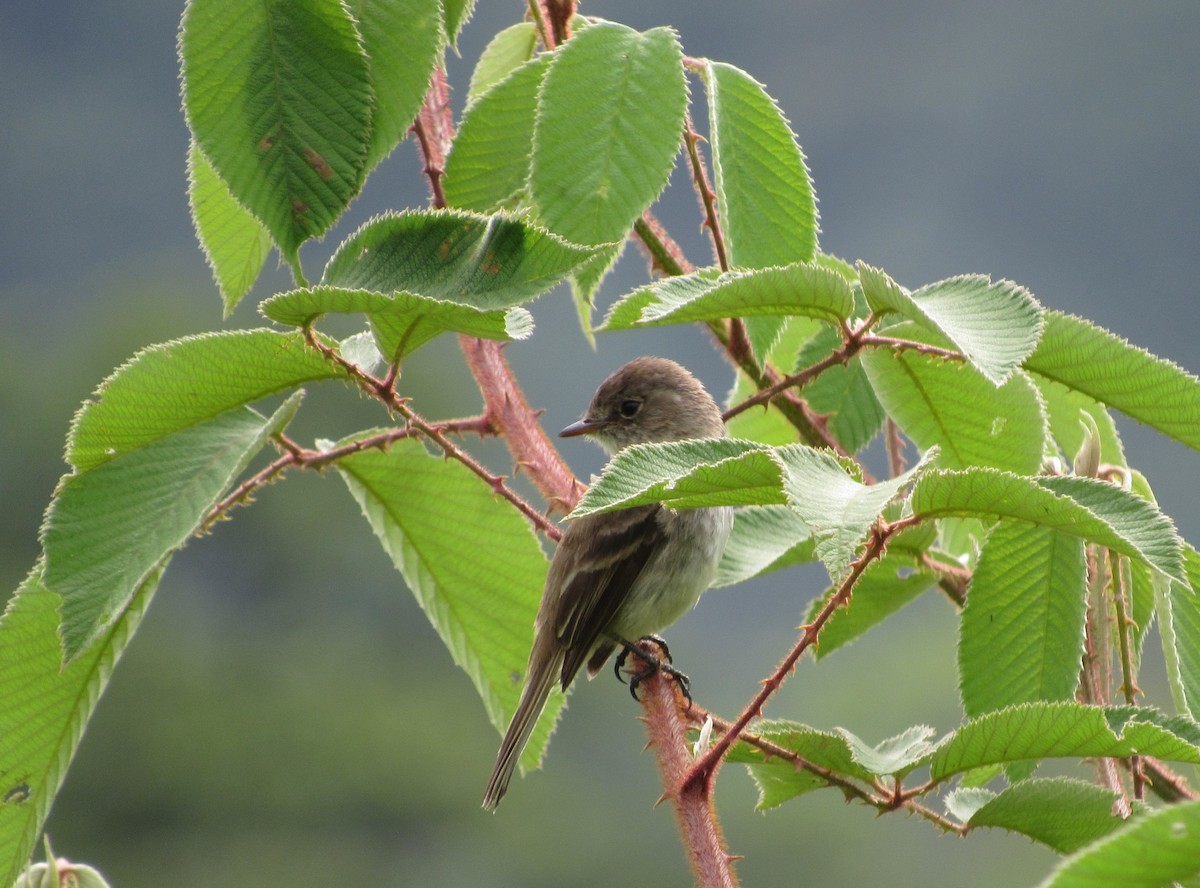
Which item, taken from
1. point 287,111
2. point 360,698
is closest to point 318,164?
point 287,111

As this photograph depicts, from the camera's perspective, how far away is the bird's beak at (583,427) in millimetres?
4113

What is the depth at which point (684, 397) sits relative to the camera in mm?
4352

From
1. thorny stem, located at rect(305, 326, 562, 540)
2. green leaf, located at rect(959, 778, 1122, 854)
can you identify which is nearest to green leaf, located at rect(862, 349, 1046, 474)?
green leaf, located at rect(959, 778, 1122, 854)

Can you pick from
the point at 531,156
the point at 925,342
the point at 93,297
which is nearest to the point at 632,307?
the point at 531,156

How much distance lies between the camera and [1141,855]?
950mm

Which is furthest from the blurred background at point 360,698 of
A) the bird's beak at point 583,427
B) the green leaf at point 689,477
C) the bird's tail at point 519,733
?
the green leaf at point 689,477

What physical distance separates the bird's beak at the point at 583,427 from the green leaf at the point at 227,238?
1.98 m

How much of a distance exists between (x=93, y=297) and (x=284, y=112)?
62472 mm

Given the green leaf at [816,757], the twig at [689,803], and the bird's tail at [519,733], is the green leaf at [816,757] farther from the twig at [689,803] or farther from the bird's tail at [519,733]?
the bird's tail at [519,733]

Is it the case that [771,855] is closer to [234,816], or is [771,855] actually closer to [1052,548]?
[234,816]

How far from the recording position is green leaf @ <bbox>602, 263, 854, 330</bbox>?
4.98 feet

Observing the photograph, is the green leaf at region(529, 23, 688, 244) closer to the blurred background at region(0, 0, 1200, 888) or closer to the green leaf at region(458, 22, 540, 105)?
the green leaf at region(458, 22, 540, 105)

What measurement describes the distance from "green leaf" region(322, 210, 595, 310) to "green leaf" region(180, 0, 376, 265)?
0.05m

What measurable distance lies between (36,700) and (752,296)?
1150 millimetres
